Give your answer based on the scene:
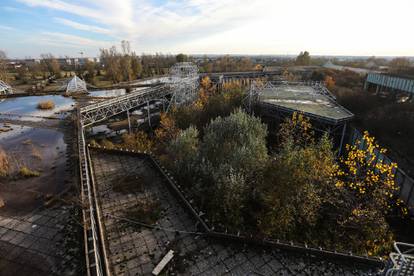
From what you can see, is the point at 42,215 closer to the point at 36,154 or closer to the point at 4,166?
the point at 4,166

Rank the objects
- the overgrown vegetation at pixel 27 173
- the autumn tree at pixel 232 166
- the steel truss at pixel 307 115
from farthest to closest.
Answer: the steel truss at pixel 307 115 < the overgrown vegetation at pixel 27 173 < the autumn tree at pixel 232 166

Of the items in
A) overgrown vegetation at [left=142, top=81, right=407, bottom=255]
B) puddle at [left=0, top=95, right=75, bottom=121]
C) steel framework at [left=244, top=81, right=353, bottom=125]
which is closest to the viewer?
overgrown vegetation at [left=142, top=81, right=407, bottom=255]

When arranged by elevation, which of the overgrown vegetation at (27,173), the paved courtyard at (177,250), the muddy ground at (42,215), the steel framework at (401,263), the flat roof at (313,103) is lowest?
the paved courtyard at (177,250)

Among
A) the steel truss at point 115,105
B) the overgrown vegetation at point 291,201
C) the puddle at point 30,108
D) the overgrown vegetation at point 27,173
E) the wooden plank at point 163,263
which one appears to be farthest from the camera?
the puddle at point 30,108

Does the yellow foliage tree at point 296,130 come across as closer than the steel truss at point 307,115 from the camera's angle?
Yes

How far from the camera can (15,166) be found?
17.0 metres

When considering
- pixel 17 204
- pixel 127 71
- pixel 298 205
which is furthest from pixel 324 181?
pixel 127 71

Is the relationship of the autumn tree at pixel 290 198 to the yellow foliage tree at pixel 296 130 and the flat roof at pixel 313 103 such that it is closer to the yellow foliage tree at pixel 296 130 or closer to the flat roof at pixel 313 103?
the yellow foliage tree at pixel 296 130

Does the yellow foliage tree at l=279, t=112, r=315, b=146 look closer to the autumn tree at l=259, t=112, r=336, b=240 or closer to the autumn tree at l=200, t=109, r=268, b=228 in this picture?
the autumn tree at l=200, t=109, r=268, b=228

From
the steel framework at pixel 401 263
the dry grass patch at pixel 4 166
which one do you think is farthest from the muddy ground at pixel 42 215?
the steel framework at pixel 401 263

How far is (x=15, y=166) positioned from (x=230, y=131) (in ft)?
60.3

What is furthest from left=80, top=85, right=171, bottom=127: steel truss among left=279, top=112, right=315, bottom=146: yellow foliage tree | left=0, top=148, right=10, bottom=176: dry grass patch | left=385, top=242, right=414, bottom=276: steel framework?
left=385, top=242, right=414, bottom=276: steel framework

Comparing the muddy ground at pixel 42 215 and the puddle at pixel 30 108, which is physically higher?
the puddle at pixel 30 108

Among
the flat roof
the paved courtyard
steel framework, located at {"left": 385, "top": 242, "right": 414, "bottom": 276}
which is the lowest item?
the paved courtyard
